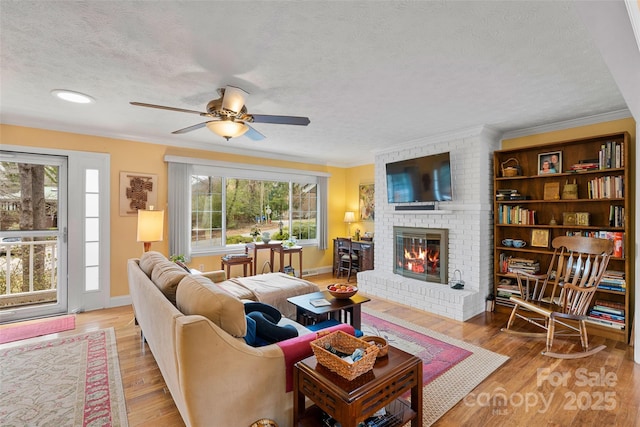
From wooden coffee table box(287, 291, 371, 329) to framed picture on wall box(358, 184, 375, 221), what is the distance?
A: 10.9 feet

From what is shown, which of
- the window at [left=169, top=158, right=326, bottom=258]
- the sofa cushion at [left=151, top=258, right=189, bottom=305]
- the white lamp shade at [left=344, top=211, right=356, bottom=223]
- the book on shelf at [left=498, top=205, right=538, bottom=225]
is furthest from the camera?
the white lamp shade at [left=344, top=211, right=356, bottom=223]

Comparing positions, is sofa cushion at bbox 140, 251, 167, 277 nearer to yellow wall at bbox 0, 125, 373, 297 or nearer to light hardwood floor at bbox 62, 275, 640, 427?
light hardwood floor at bbox 62, 275, 640, 427

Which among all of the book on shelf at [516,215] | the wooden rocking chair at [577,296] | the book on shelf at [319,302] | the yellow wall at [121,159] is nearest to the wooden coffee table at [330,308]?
the book on shelf at [319,302]

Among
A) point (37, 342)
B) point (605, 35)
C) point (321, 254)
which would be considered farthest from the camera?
point (321, 254)

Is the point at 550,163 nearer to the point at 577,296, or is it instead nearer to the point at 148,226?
the point at 577,296

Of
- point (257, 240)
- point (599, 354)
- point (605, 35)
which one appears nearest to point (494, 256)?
point (599, 354)

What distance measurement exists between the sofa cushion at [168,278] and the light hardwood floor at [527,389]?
78 cm

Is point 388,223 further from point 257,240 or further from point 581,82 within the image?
point 581,82

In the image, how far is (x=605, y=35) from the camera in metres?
1.33

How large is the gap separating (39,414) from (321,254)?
492 centimetres

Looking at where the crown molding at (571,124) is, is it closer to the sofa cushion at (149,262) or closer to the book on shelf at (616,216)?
the book on shelf at (616,216)

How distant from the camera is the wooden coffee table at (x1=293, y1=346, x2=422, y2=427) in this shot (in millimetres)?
1317

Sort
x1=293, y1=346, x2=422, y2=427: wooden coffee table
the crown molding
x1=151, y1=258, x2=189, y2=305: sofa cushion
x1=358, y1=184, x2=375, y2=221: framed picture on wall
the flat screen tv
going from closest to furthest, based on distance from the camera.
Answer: x1=293, y1=346, x2=422, y2=427: wooden coffee table < x1=151, y1=258, x2=189, y2=305: sofa cushion < the crown molding < the flat screen tv < x1=358, y1=184, x2=375, y2=221: framed picture on wall

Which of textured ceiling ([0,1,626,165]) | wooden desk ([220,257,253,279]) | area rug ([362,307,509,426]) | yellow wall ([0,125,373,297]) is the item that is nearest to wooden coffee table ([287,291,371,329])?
area rug ([362,307,509,426])
